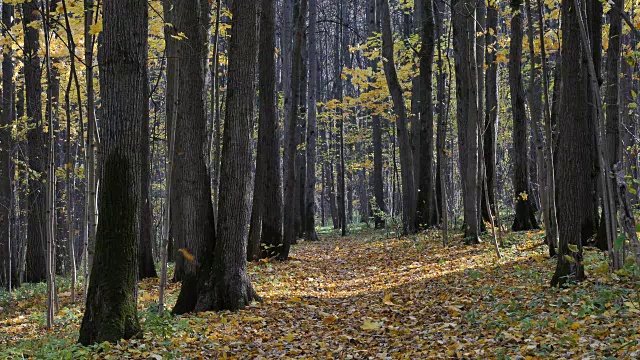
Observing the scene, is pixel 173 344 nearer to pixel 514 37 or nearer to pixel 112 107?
pixel 112 107

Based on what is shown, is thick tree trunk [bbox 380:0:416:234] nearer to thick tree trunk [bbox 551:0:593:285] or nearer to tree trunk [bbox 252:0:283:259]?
tree trunk [bbox 252:0:283:259]

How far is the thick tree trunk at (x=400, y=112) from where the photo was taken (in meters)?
17.1

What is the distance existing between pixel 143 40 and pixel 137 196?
1746 mm

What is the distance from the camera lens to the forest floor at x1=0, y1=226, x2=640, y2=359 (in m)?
5.21

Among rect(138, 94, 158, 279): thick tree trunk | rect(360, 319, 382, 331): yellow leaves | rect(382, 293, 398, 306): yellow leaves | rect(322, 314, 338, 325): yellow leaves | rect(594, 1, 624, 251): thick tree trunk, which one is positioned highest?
rect(594, 1, 624, 251): thick tree trunk

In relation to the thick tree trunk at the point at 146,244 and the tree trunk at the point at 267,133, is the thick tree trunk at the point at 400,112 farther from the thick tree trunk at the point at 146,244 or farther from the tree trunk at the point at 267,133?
the thick tree trunk at the point at 146,244

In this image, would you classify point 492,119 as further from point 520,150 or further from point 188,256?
point 188,256

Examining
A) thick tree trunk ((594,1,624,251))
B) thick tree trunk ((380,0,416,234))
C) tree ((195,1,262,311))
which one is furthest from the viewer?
thick tree trunk ((380,0,416,234))

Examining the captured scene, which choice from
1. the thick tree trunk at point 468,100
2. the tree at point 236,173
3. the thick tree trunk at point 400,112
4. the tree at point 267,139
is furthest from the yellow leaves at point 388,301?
the thick tree trunk at point 400,112

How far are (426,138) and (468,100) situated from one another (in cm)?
384

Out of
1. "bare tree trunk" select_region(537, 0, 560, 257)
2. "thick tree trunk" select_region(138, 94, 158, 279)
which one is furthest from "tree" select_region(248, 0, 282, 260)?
"bare tree trunk" select_region(537, 0, 560, 257)

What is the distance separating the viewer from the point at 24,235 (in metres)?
16.7

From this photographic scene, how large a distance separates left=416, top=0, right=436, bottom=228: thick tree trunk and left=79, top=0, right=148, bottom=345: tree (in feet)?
41.1

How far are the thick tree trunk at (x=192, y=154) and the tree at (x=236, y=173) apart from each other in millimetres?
222
